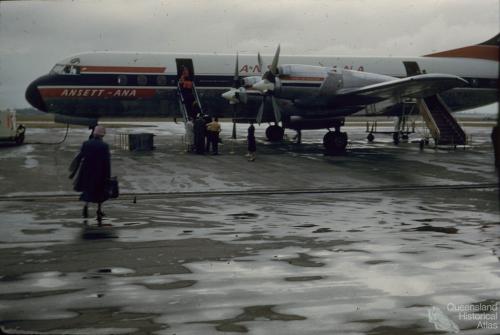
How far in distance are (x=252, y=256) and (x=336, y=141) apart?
23.4 meters

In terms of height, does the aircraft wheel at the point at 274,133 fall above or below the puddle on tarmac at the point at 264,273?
above

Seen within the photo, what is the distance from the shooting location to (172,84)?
3647 centimetres

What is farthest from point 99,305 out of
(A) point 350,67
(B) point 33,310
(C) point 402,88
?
(A) point 350,67

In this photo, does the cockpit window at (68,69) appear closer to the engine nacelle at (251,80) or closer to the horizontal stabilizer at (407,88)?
the engine nacelle at (251,80)

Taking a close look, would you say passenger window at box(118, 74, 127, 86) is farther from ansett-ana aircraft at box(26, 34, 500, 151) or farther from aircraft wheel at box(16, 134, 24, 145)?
aircraft wheel at box(16, 134, 24, 145)

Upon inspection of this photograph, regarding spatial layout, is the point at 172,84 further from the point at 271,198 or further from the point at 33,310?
the point at 33,310

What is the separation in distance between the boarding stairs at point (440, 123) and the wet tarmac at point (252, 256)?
15363 mm

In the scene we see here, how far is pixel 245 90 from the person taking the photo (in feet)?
114

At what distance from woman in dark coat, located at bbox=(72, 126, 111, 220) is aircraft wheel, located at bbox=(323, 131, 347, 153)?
799 inches

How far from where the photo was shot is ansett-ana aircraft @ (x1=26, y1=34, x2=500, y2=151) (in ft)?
105

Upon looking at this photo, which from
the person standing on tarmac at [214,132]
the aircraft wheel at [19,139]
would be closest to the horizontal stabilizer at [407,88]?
the person standing on tarmac at [214,132]

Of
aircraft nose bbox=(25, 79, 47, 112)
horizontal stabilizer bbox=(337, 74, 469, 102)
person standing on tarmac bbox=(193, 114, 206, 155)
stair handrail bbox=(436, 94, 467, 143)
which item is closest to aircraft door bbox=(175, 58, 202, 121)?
person standing on tarmac bbox=(193, 114, 206, 155)

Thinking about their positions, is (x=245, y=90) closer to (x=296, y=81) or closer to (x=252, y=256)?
(x=296, y=81)

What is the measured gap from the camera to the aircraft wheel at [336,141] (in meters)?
33.6
